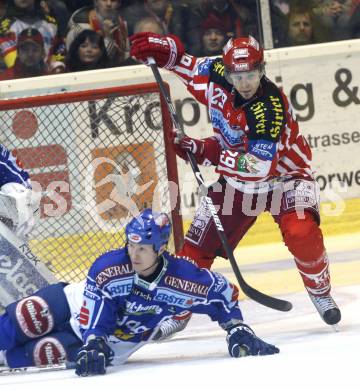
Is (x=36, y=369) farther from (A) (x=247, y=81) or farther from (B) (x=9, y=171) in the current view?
(A) (x=247, y=81)

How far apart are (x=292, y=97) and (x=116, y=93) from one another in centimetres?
189

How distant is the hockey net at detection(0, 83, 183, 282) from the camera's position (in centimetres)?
642

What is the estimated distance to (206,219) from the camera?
5.25 m

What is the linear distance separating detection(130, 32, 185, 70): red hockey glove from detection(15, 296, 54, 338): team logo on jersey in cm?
146

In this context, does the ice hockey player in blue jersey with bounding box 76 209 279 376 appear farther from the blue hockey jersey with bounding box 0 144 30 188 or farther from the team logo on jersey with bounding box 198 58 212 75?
the team logo on jersey with bounding box 198 58 212 75

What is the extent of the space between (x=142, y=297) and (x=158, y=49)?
4.96ft

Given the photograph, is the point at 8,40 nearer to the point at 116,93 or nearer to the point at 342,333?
the point at 116,93

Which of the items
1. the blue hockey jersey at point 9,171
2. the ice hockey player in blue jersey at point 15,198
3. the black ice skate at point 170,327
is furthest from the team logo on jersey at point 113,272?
the blue hockey jersey at point 9,171

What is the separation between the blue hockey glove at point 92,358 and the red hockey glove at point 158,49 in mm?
1687

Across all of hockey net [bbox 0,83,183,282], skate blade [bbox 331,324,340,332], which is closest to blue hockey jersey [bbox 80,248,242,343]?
skate blade [bbox 331,324,340,332]

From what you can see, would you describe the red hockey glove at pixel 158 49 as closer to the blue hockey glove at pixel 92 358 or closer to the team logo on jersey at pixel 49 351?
the team logo on jersey at pixel 49 351

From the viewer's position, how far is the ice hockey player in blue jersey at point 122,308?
4.22m

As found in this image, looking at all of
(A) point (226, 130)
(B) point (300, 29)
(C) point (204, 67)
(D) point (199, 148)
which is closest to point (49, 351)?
(D) point (199, 148)

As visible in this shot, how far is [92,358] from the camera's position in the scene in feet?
13.6
